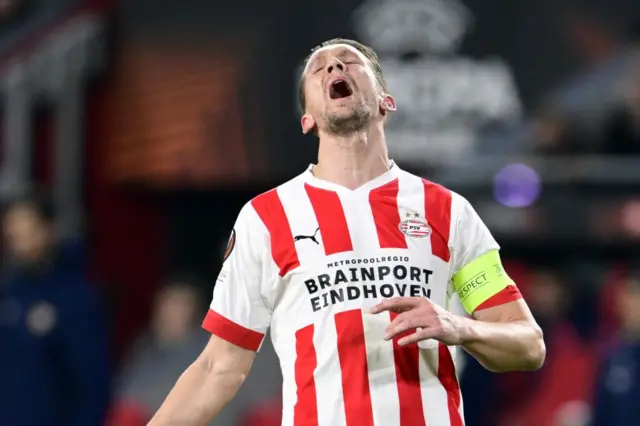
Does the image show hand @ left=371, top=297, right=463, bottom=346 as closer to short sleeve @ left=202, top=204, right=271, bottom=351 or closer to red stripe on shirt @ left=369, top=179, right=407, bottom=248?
red stripe on shirt @ left=369, top=179, right=407, bottom=248

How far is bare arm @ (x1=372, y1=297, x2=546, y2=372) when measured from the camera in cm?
272

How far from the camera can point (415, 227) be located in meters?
3.06

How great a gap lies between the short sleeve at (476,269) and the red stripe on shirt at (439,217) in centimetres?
2

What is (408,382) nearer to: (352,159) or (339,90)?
(352,159)

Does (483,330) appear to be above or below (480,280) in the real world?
below

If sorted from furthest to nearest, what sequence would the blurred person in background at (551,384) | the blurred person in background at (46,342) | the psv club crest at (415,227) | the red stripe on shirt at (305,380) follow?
the blurred person in background at (551,384)
the blurred person in background at (46,342)
the psv club crest at (415,227)
the red stripe on shirt at (305,380)

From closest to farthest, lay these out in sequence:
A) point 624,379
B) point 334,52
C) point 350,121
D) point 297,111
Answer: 1. point 350,121
2. point 334,52
3. point 624,379
4. point 297,111

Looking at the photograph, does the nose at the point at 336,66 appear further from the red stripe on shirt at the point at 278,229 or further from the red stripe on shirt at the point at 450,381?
the red stripe on shirt at the point at 450,381

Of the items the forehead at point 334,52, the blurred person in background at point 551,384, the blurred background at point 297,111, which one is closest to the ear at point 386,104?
the forehead at point 334,52

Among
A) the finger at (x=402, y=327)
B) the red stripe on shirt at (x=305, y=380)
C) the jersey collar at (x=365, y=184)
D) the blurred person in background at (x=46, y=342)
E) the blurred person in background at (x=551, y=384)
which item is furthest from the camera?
the blurred person in background at (x=551, y=384)

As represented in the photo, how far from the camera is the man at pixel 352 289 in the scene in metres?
2.92

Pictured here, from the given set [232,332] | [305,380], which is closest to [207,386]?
[232,332]

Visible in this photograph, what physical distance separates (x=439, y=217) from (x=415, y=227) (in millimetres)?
70

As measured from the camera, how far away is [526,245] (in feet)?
26.0
